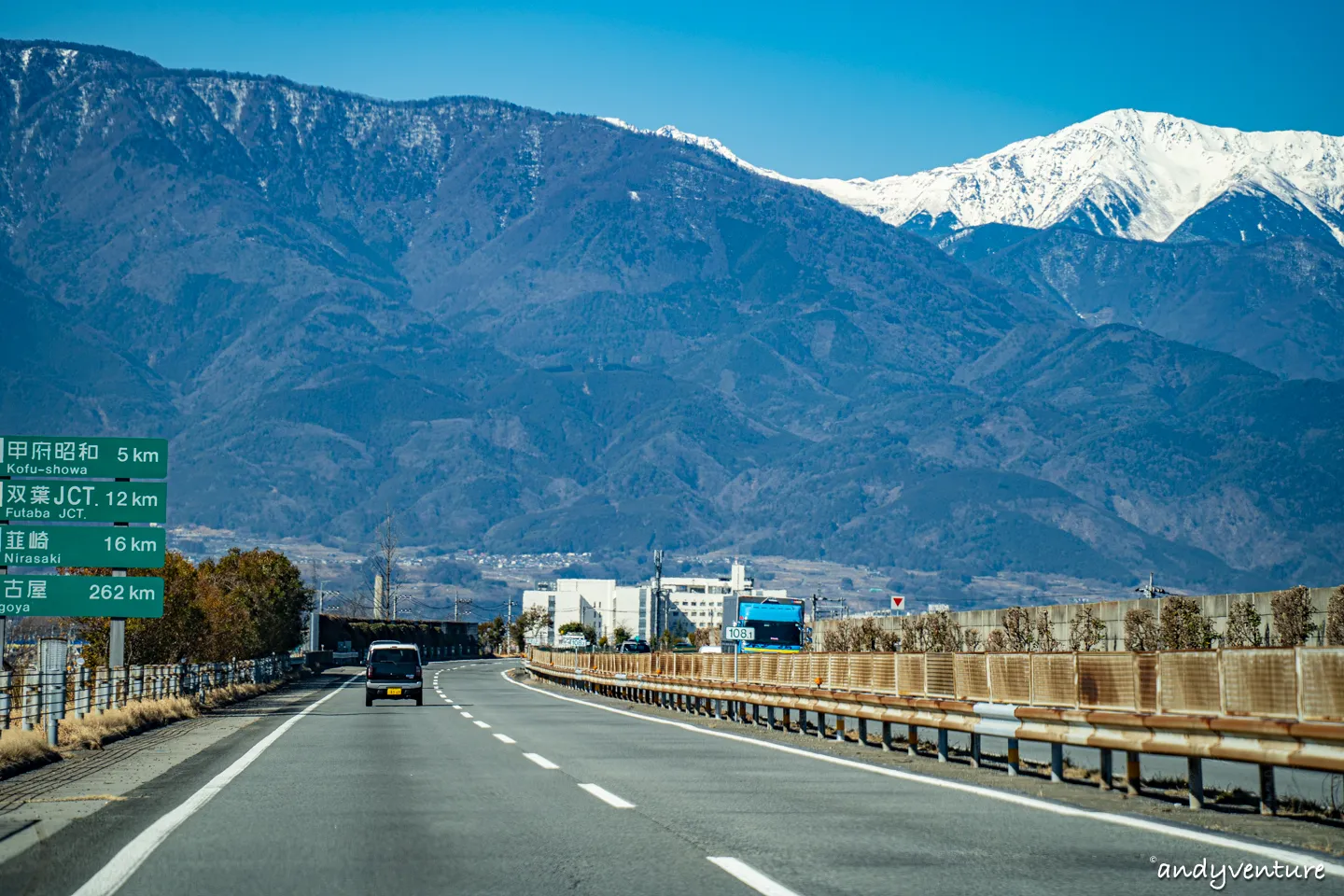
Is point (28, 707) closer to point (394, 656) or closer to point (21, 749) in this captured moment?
point (21, 749)

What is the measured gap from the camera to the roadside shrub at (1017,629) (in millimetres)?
46312

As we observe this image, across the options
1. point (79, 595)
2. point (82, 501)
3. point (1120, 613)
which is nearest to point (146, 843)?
point (79, 595)

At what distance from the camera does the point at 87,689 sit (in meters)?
31.2

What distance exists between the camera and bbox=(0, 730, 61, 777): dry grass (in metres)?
20.8

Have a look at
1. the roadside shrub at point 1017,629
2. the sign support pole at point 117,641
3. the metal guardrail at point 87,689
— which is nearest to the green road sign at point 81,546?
the sign support pole at point 117,641

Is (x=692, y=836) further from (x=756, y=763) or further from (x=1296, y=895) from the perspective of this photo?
(x=756, y=763)

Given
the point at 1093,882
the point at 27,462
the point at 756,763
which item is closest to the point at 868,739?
the point at 756,763

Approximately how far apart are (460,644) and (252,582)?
85.8 meters

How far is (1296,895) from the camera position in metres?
10.3

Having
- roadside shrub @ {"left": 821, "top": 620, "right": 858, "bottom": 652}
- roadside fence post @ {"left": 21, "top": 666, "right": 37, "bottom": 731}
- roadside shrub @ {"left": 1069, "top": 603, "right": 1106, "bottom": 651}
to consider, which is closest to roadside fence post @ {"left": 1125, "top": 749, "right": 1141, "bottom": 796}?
roadside fence post @ {"left": 21, "top": 666, "right": 37, "bottom": 731}

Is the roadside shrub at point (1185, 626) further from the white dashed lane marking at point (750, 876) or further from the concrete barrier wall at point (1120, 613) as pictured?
the white dashed lane marking at point (750, 876)

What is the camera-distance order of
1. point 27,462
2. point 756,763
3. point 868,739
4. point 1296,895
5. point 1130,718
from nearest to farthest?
point 1296,895, point 1130,718, point 756,763, point 868,739, point 27,462

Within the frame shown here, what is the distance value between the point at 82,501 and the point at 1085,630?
25.4m

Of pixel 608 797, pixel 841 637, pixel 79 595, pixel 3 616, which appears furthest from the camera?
pixel 841 637
